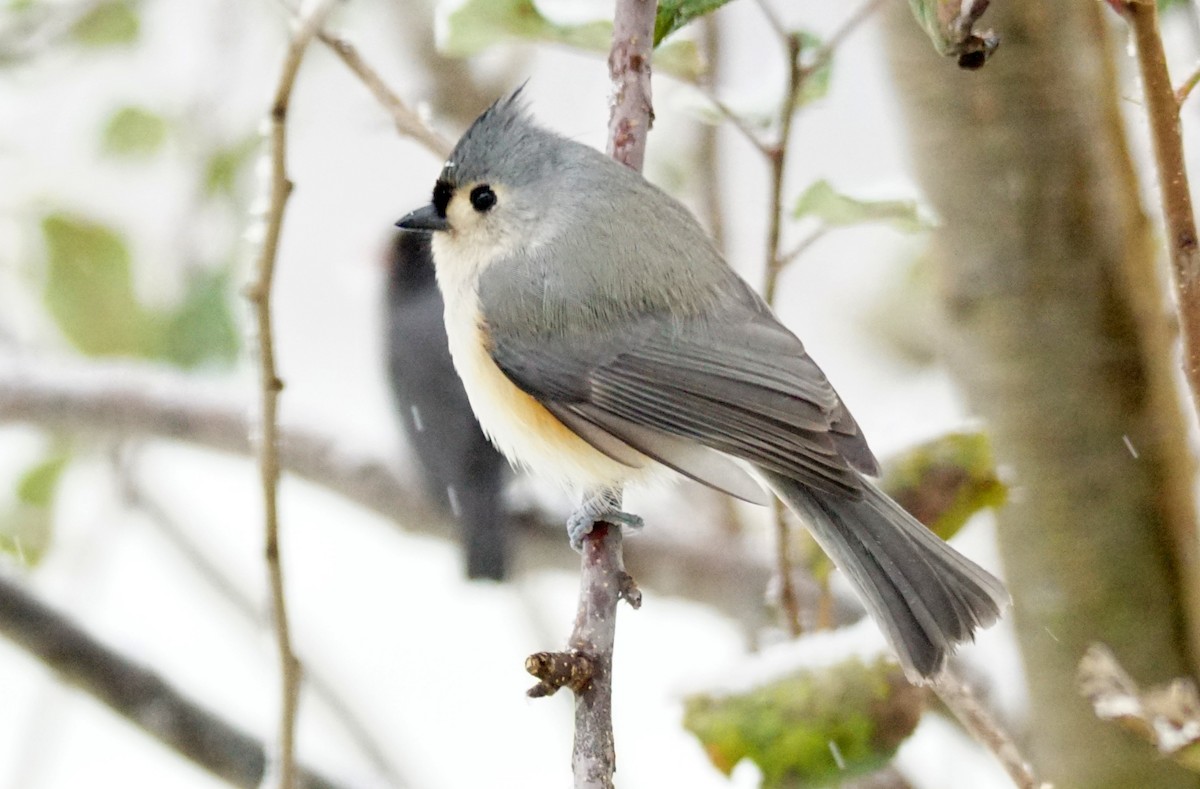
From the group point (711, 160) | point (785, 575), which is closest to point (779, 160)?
point (785, 575)

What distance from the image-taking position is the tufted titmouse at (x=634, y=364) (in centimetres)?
115

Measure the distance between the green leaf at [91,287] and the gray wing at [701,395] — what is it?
3.02ft

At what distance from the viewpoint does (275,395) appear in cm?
103

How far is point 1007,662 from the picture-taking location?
5.65ft

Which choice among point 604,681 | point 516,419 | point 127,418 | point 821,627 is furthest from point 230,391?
point 604,681

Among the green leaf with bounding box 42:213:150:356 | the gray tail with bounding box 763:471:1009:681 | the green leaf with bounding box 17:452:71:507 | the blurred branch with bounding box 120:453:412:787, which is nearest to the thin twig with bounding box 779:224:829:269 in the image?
the gray tail with bounding box 763:471:1009:681

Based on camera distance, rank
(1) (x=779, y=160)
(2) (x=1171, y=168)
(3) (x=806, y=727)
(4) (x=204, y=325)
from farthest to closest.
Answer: (4) (x=204, y=325) → (1) (x=779, y=160) → (3) (x=806, y=727) → (2) (x=1171, y=168)

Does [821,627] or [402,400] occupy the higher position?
[402,400]

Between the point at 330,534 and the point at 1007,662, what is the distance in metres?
1.78

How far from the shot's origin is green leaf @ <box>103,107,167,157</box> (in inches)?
81.9

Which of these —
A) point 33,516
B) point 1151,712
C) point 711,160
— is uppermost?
point 711,160

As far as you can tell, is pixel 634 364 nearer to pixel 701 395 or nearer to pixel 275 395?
pixel 701 395

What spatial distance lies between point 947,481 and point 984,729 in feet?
0.95

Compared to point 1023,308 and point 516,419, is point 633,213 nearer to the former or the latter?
point 516,419
